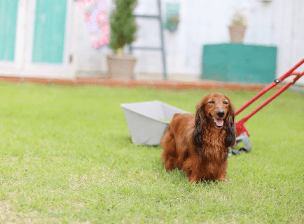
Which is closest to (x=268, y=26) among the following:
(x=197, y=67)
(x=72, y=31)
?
(x=197, y=67)

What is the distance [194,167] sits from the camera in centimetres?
246

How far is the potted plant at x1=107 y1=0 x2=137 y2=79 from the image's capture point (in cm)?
745

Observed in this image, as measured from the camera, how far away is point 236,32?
8.26 meters

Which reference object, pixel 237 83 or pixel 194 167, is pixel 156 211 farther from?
pixel 237 83

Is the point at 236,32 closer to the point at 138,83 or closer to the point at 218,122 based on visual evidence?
the point at 138,83

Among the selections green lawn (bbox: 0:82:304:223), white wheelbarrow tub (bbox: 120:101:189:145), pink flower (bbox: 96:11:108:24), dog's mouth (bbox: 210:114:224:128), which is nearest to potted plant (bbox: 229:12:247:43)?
pink flower (bbox: 96:11:108:24)

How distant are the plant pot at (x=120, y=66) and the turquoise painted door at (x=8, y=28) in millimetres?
1964

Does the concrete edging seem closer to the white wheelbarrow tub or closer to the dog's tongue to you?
the white wheelbarrow tub

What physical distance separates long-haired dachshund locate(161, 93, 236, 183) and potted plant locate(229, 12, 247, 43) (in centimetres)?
620

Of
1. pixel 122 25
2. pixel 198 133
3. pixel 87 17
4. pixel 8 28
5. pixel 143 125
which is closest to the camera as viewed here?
pixel 198 133

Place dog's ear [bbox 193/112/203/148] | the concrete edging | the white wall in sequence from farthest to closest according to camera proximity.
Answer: the white wall
the concrete edging
dog's ear [bbox 193/112/203/148]

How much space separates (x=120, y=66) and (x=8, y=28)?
237cm

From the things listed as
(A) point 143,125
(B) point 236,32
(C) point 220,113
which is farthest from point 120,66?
(C) point 220,113

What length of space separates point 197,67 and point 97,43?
2.61 meters
